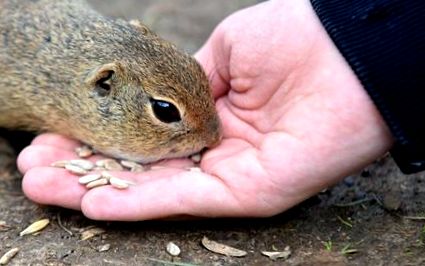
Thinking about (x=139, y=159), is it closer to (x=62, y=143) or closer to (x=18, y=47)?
(x=62, y=143)

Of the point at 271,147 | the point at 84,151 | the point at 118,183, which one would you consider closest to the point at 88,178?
the point at 118,183

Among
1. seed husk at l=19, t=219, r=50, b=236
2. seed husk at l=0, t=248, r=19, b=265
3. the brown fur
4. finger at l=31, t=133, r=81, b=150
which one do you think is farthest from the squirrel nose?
seed husk at l=0, t=248, r=19, b=265

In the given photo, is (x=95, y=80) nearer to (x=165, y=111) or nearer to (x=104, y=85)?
(x=104, y=85)

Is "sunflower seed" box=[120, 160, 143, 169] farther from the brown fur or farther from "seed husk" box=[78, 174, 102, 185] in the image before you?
"seed husk" box=[78, 174, 102, 185]

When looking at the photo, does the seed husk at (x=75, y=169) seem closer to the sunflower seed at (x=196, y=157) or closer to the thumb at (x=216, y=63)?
the sunflower seed at (x=196, y=157)

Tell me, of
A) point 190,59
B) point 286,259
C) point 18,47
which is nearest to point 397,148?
point 286,259

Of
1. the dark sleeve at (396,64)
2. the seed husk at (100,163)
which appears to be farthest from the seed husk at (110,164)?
the dark sleeve at (396,64)
